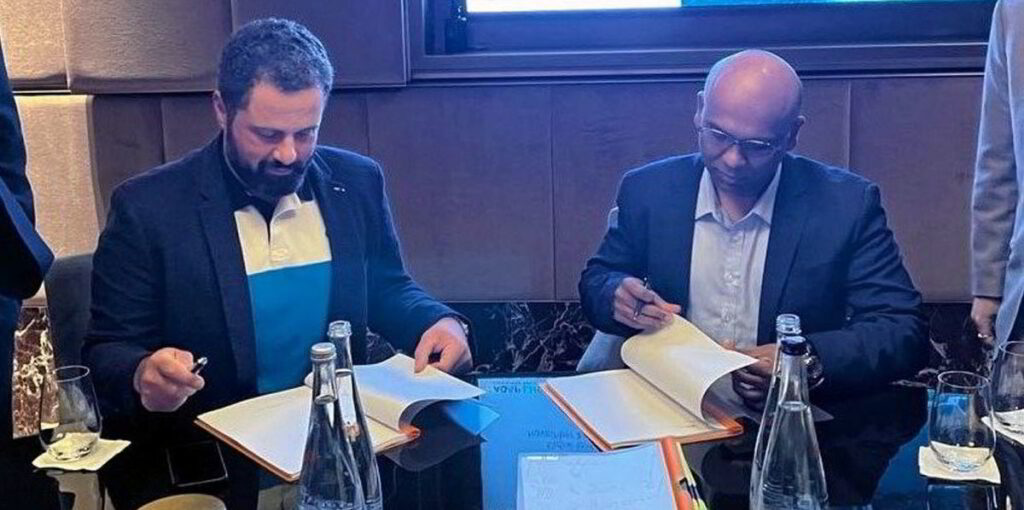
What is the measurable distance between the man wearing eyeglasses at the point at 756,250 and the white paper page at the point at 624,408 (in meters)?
0.12

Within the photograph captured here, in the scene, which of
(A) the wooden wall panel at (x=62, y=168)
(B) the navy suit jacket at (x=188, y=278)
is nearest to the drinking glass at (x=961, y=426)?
(B) the navy suit jacket at (x=188, y=278)

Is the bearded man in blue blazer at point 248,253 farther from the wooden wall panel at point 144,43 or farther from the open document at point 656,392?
the wooden wall panel at point 144,43

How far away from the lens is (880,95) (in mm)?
2326

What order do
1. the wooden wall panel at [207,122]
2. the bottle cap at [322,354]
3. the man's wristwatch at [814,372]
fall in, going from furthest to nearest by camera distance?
the wooden wall panel at [207,122] < the man's wristwatch at [814,372] < the bottle cap at [322,354]

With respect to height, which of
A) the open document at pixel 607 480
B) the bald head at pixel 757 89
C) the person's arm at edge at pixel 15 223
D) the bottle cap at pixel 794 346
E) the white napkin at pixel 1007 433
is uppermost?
the bald head at pixel 757 89

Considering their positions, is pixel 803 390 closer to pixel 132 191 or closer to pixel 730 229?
pixel 730 229

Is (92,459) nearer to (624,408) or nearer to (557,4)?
(624,408)

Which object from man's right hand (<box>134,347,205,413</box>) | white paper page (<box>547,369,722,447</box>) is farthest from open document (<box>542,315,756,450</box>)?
man's right hand (<box>134,347,205,413</box>)

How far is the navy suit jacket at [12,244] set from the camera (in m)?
1.45

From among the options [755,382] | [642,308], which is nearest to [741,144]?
[642,308]

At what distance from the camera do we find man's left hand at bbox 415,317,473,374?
159 cm

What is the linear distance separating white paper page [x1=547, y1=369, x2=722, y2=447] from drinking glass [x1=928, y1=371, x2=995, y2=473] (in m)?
0.27

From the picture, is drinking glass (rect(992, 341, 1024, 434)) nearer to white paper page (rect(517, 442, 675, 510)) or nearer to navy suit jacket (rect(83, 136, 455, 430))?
white paper page (rect(517, 442, 675, 510))

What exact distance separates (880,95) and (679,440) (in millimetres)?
1247
